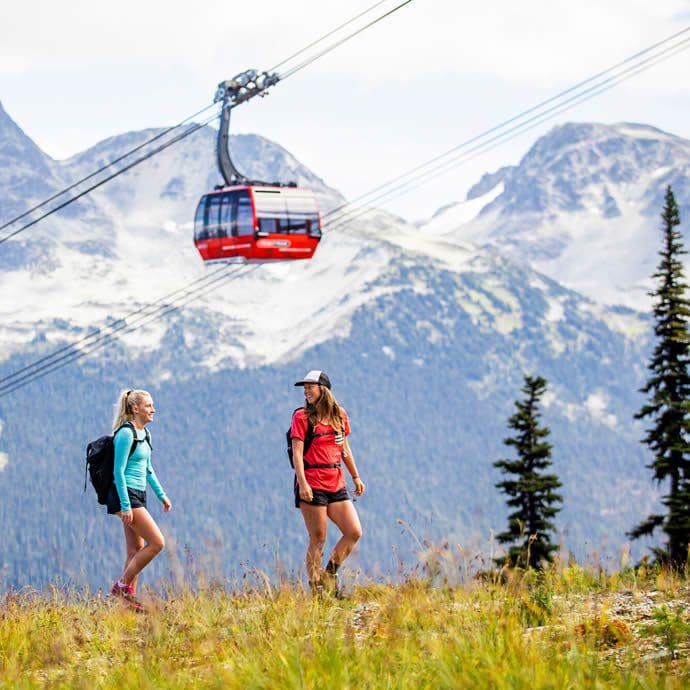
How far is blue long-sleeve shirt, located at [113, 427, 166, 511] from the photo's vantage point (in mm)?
10422

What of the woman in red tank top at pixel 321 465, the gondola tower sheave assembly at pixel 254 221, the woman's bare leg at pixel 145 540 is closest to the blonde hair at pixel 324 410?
the woman in red tank top at pixel 321 465

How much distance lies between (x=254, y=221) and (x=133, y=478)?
21147 mm

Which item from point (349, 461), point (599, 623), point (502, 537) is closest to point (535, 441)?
point (502, 537)

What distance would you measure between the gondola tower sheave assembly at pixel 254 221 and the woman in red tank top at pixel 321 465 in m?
20.4

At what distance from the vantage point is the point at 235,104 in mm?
26469

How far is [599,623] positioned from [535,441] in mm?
41110

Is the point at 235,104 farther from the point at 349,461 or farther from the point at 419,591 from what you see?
the point at 419,591

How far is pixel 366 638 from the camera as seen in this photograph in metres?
7.16

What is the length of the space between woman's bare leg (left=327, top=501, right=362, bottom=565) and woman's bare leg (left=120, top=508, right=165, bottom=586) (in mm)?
1481

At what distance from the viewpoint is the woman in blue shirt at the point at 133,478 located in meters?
10.4

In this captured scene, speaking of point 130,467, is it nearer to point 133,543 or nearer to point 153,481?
point 153,481

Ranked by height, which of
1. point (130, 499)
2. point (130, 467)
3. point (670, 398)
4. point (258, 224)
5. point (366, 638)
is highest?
point (258, 224)

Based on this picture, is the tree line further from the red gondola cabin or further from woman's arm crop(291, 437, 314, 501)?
woman's arm crop(291, 437, 314, 501)

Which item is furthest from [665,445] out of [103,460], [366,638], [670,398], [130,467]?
[366,638]
